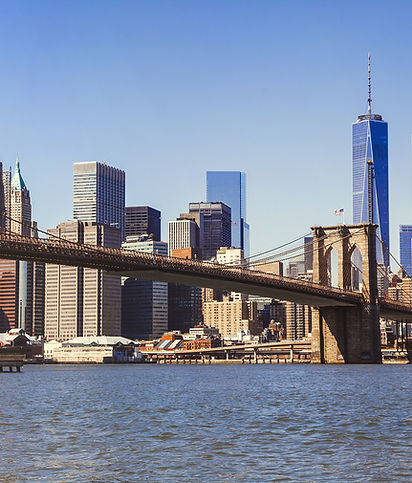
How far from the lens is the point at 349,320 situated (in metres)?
93.0

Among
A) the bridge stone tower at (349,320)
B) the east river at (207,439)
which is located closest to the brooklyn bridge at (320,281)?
the bridge stone tower at (349,320)

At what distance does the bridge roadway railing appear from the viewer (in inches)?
2640

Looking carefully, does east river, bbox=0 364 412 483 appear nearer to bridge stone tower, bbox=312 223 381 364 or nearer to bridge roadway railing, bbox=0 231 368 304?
bridge roadway railing, bbox=0 231 368 304

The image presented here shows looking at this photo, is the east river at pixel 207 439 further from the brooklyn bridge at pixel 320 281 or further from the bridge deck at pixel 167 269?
the brooklyn bridge at pixel 320 281

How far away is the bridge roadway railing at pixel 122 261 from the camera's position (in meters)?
67.1

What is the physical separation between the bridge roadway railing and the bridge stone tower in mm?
1688

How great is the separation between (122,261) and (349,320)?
28.6 meters

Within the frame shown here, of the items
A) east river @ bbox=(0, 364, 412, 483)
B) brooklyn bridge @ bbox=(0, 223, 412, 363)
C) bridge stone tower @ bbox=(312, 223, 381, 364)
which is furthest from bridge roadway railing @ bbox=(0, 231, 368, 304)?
east river @ bbox=(0, 364, 412, 483)

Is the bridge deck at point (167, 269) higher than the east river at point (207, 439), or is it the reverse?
the bridge deck at point (167, 269)

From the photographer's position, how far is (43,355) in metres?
200

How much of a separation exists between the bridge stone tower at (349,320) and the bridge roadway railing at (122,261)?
66.5 inches

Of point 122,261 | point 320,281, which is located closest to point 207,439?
point 122,261

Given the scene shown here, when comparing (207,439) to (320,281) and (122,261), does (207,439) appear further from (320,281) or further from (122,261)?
(320,281)

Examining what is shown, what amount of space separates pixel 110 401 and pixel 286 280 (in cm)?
5009
